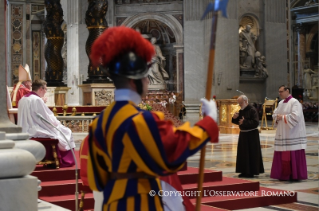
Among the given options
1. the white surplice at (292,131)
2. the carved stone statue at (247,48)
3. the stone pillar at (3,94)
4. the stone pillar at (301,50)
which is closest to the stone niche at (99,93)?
the white surplice at (292,131)

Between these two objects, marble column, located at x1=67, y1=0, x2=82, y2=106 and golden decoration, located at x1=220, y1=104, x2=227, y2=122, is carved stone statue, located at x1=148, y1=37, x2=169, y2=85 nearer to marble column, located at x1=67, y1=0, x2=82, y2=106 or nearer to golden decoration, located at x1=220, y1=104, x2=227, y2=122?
marble column, located at x1=67, y1=0, x2=82, y2=106

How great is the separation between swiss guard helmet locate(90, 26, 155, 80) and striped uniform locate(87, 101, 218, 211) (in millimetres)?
172

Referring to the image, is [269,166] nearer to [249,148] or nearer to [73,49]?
[249,148]

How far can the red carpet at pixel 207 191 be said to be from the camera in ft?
21.8

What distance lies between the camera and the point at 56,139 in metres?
8.21

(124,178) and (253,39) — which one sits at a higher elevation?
(253,39)

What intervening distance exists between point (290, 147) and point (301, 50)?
25.5 m

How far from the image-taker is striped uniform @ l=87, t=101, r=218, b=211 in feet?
8.92

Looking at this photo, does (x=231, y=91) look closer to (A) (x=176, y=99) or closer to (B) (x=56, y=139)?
(A) (x=176, y=99)

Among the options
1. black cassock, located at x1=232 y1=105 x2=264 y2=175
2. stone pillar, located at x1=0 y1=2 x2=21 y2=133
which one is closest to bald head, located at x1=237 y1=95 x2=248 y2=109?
black cassock, located at x1=232 y1=105 x2=264 y2=175

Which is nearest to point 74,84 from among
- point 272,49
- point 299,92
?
point 272,49

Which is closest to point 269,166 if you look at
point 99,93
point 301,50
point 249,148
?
point 249,148

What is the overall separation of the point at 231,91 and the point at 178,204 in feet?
69.0

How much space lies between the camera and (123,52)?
2.89 m
